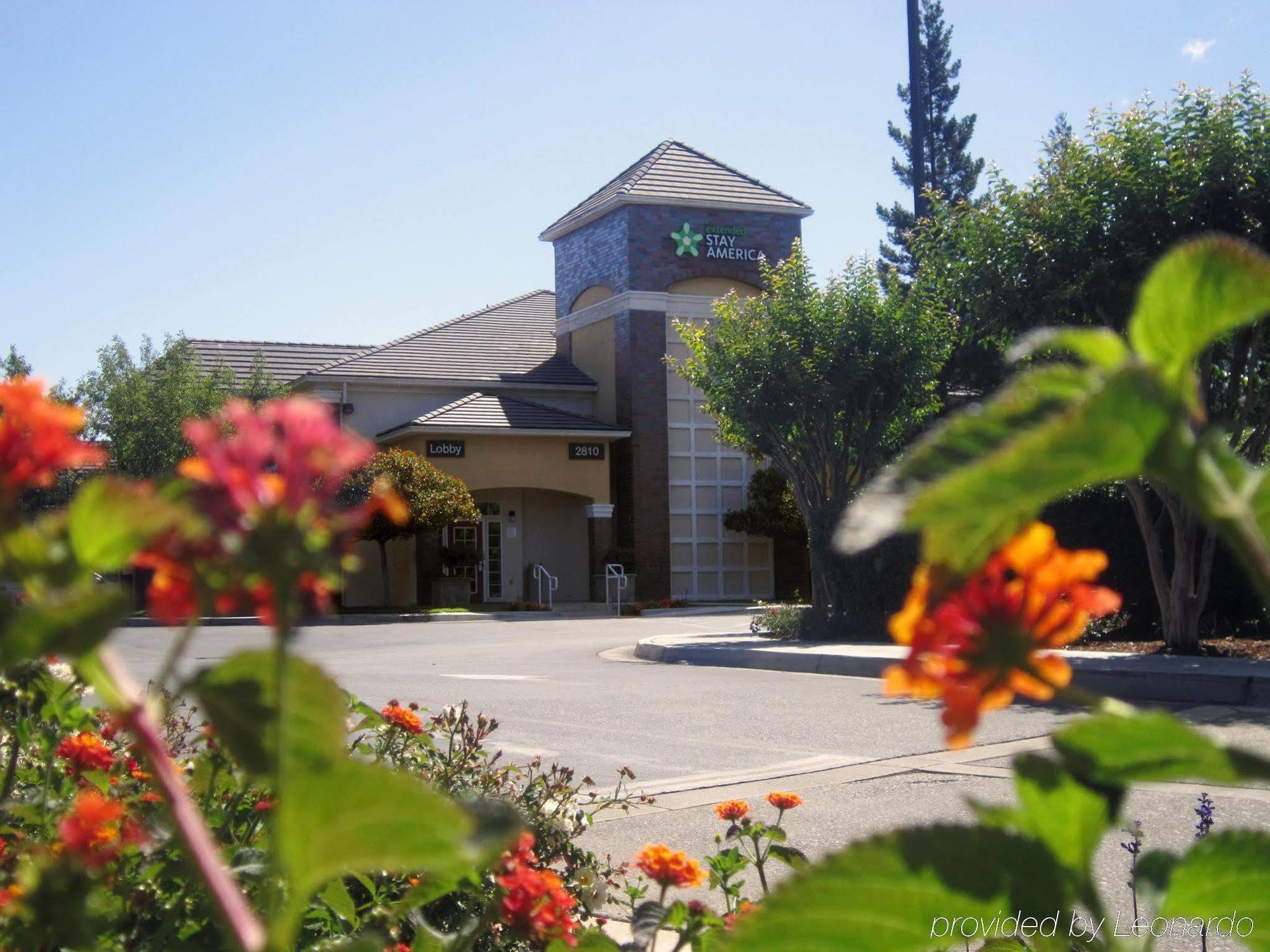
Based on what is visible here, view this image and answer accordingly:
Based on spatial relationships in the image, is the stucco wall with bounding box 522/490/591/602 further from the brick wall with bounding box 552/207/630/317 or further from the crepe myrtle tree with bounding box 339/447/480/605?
the brick wall with bounding box 552/207/630/317

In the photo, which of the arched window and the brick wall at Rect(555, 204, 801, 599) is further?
the arched window

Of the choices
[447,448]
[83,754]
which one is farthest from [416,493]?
[83,754]

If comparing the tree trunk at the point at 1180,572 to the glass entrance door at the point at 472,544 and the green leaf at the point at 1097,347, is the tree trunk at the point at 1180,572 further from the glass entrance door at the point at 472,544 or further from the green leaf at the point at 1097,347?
the glass entrance door at the point at 472,544

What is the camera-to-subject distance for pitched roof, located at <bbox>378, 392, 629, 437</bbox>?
93.5 feet

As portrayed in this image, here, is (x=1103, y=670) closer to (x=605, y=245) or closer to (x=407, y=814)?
(x=407, y=814)

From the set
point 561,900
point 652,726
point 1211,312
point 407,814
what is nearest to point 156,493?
point 407,814

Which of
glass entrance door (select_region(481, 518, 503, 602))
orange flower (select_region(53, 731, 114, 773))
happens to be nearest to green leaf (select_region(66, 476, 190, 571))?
orange flower (select_region(53, 731, 114, 773))

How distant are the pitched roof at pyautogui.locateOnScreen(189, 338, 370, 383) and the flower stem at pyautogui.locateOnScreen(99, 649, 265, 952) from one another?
3330 cm

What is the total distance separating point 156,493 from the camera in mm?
546

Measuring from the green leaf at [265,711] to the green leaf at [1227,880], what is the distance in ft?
1.50

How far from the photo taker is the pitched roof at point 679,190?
30344 mm

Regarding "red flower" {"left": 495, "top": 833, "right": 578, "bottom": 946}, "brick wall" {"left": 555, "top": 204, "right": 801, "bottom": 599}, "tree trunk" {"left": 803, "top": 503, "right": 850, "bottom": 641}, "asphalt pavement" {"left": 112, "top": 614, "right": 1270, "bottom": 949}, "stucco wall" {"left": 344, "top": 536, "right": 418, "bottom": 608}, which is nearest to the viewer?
"red flower" {"left": 495, "top": 833, "right": 578, "bottom": 946}

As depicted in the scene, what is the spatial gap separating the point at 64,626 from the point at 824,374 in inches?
692

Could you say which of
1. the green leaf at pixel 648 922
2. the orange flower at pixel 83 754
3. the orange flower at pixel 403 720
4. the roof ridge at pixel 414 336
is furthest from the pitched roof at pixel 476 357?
the green leaf at pixel 648 922
